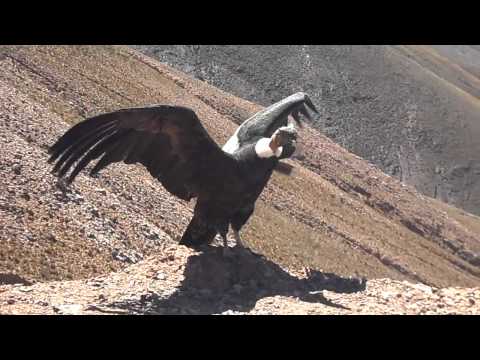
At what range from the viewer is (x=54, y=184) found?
94.0 ft

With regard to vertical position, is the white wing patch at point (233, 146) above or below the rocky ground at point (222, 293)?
above

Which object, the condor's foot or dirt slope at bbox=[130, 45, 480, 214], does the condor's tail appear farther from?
dirt slope at bbox=[130, 45, 480, 214]

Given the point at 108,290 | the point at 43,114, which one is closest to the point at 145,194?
the point at 43,114

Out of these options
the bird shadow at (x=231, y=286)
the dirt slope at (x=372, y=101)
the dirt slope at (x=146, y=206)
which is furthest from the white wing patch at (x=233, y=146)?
the dirt slope at (x=372, y=101)

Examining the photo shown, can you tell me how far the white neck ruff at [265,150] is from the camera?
47.4ft

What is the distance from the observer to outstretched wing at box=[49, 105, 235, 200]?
1375 centimetres

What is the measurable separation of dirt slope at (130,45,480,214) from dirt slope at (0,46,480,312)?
71.5 feet

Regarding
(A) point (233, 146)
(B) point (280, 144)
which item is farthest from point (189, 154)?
(B) point (280, 144)

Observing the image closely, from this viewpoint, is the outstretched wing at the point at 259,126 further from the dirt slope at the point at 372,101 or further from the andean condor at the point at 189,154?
the dirt slope at the point at 372,101

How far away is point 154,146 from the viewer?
1468cm

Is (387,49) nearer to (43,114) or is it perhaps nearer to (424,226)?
(424,226)

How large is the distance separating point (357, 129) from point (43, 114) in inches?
3171

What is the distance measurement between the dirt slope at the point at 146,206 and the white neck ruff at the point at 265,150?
2655 mm

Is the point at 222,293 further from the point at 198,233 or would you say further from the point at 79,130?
the point at 79,130
